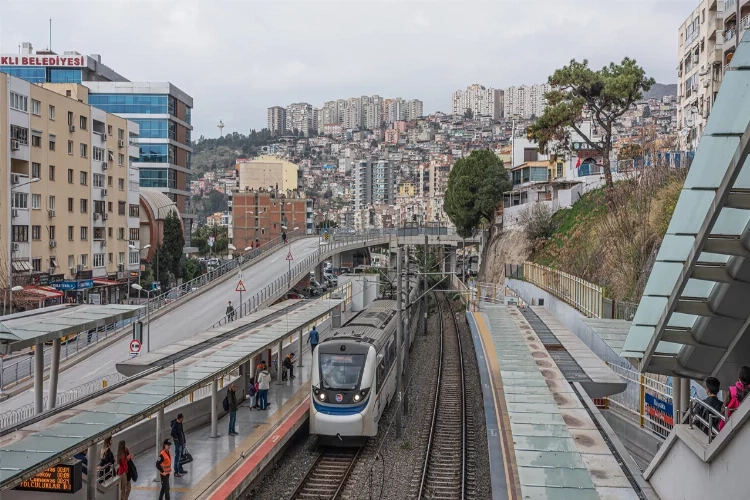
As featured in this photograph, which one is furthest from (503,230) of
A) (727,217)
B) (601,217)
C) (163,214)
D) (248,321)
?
(727,217)

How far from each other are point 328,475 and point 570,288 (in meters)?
17.1

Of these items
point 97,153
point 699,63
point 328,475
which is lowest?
point 328,475

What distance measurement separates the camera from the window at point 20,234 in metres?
35.9

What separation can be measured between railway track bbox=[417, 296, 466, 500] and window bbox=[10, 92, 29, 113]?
81.3 feet

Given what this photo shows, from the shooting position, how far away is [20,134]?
121ft

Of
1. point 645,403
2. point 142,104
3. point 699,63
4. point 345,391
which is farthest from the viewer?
point 142,104

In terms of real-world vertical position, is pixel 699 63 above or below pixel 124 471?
above

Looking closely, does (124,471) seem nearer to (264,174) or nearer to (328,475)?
(328,475)

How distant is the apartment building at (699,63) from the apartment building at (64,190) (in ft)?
117

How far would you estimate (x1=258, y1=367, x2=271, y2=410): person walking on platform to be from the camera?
705 inches

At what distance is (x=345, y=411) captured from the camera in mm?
16562

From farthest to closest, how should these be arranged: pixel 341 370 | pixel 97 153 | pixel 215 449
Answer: pixel 97 153 → pixel 341 370 → pixel 215 449

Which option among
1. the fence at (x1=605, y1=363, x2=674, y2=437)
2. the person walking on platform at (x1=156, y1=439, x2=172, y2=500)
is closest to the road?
the person walking on platform at (x1=156, y1=439, x2=172, y2=500)

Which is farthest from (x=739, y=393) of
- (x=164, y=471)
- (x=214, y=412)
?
(x=214, y=412)
